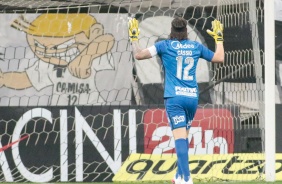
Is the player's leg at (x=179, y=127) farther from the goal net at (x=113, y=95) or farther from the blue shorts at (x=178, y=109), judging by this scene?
the goal net at (x=113, y=95)

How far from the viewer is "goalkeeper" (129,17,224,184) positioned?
388 inches

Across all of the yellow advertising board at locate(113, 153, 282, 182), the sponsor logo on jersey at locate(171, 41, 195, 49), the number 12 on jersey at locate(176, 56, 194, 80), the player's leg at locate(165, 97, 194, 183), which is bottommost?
the yellow advertising board at locate(113, 153, 282, 182)

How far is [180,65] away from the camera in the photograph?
32.7 ft

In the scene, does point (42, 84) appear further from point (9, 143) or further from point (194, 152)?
point (194, 152)

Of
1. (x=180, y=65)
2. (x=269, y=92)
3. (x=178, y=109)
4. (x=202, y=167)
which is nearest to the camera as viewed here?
(x=178, y=109)

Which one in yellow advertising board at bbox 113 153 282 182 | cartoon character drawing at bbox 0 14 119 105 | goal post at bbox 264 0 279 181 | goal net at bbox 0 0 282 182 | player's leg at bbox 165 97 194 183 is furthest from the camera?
cartoon character drawing at bbox 0 14 119 105

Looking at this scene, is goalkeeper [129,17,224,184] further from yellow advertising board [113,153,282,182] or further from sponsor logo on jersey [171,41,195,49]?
yellow advertising board [113,153,282,182]

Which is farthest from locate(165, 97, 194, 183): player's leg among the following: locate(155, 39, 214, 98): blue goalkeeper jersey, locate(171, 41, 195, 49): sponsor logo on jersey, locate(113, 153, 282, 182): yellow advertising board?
locate(113, 153, 282, 182): yellow advertising board

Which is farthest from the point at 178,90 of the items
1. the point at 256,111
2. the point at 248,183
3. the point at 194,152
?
the point at 256,111

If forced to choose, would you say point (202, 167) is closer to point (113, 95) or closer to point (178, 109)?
point (113, 95)

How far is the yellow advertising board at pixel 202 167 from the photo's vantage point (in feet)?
40.8

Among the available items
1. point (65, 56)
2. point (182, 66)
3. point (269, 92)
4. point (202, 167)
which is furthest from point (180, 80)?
point (65, 56)

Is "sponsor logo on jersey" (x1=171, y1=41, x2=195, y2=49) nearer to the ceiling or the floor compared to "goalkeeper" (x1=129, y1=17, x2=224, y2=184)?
nearer to the ceiling

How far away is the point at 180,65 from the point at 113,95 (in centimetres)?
407
